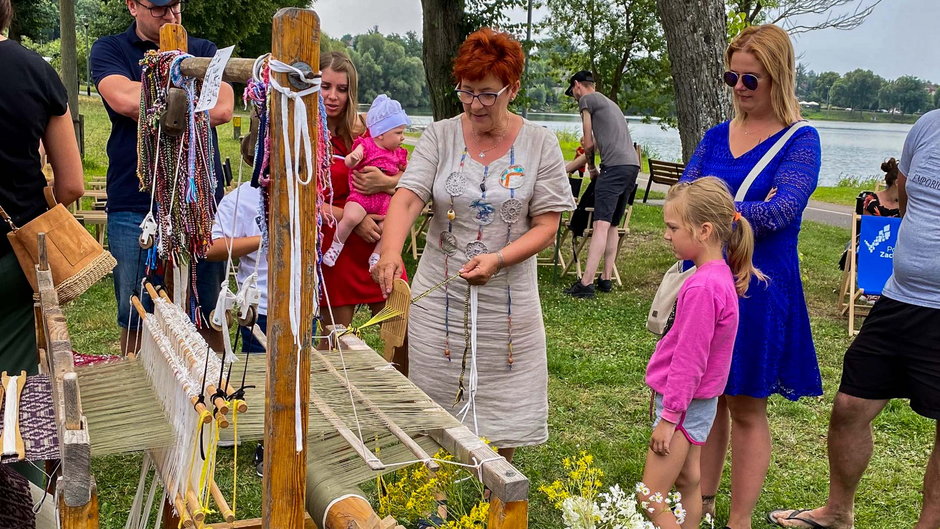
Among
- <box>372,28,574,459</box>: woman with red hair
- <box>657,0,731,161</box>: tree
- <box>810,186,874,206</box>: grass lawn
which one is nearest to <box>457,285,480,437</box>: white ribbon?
<box>372,28,574,459</box>: woman with red hair

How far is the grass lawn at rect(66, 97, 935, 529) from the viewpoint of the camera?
3527mm

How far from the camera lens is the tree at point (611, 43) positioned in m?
19.1

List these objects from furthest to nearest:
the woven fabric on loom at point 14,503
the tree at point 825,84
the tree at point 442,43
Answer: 1. the tree at point 825,84
2. the tree at point 442,43
3. the woven fabric on loom at point 14,503

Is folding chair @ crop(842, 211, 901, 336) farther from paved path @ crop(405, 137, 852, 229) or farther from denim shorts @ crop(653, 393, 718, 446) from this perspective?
paved path @ crop(405, 137, 852, 229)

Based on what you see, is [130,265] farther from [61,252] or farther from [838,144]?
[838,144]

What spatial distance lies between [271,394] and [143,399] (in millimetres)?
737

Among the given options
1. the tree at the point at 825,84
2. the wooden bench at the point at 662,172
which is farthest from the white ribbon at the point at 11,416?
the tree at the point at 825,84

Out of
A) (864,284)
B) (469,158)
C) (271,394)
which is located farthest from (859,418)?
(864,284)

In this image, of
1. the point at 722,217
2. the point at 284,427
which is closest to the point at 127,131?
the point at 284,427

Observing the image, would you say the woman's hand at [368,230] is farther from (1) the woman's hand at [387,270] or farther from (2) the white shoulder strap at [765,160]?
(2) the white shoulder strap at [765,160]

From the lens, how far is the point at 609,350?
5.75 metres

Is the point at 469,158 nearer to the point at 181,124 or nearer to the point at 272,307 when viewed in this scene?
the point at 181,124

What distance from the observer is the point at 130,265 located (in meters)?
3.24

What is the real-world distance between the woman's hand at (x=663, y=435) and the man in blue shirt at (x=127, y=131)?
183cm
